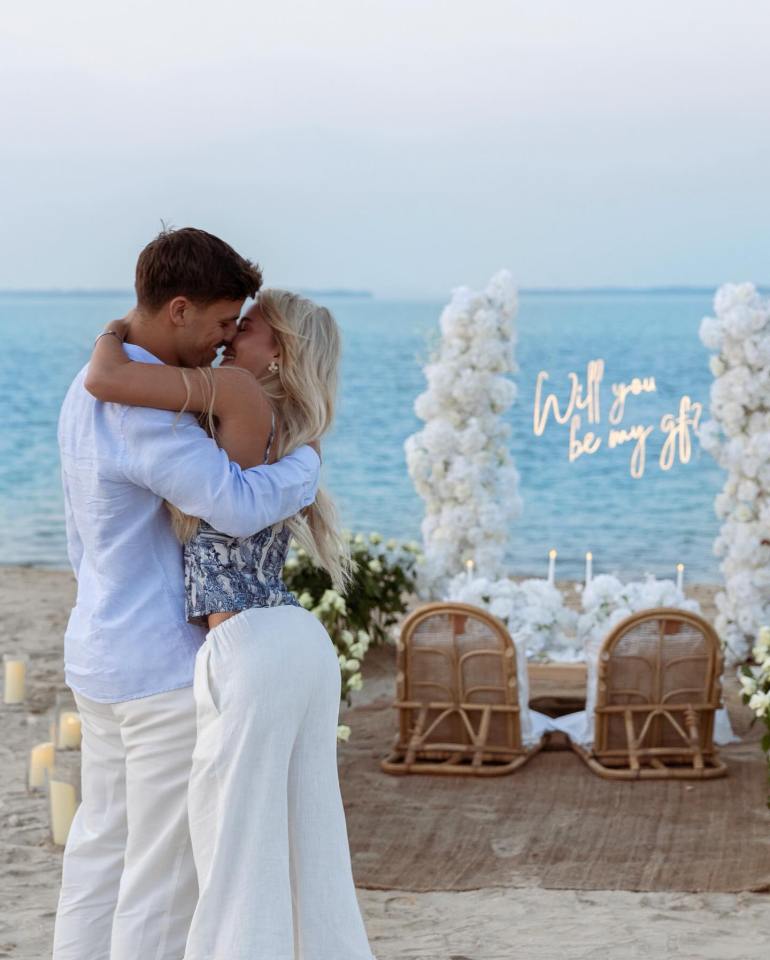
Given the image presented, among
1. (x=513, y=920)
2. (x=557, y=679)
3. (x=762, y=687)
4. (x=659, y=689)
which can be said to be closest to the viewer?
(x=513, y=920)

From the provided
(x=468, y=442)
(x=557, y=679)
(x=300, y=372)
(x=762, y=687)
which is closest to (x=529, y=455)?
(x=468, y=442)

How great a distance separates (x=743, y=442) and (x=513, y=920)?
4332mm

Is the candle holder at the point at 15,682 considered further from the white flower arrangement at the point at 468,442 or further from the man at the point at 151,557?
the man at the point at 151,557

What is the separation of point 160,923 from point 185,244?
1302mm

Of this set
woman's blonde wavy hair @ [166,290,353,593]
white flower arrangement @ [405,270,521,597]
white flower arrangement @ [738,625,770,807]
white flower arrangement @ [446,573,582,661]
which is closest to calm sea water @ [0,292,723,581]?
white flower arrangement @ [405,270,521,597]

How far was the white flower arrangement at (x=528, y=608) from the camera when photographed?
6.24 m

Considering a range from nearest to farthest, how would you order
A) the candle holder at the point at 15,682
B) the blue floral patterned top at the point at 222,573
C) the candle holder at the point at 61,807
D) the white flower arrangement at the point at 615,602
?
the blue floral patterned top at the point at 222,573, the candle holder at the point at 61,807, the white flower arrangement at the point at 615,602, the candle holder at the point at 15,682

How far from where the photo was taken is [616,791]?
5.42 metres

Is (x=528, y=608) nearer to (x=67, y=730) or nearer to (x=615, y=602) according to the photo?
(x=615, y=602)

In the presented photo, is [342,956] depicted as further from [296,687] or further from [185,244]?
[185,244]

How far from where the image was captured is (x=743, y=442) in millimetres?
7863

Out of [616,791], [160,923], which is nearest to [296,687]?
[160,923]

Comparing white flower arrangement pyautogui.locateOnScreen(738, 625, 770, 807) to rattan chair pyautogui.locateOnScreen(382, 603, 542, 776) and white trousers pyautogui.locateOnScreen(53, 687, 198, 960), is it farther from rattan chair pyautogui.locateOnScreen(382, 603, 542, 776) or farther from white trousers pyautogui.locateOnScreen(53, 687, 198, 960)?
white trousers pyautogui.locateOnScreen(53, 687, 198, 960)

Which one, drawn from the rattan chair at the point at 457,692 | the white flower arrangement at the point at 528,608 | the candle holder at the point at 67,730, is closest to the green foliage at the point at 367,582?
the white flower arrangement at the point at 528,608
